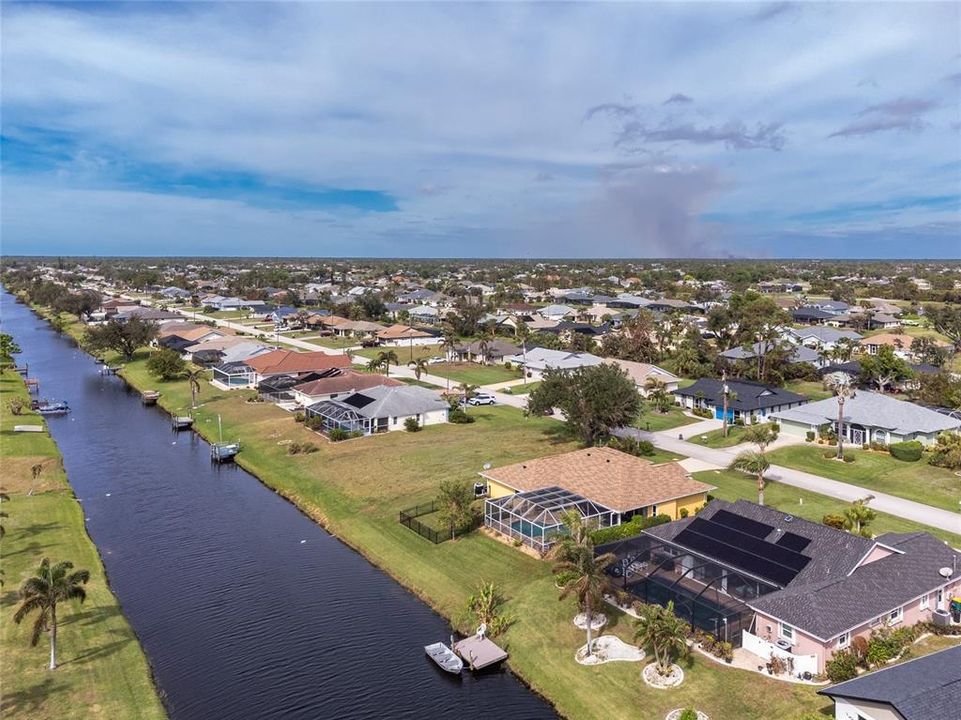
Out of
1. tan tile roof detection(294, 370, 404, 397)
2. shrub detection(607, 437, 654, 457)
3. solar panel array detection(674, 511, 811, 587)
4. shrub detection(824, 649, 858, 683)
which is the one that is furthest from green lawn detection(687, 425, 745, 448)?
shrub detection(824, 649, 858, 683)

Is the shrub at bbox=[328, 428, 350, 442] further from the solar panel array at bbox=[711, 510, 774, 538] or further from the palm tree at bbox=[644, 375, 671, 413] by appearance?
the solar panel array at bbox=[711, 510, 774, 538]

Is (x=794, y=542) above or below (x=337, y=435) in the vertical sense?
above

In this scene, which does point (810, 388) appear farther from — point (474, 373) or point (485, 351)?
point (485, 351)

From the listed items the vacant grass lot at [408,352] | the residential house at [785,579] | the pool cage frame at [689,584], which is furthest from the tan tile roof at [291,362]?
the residential house at [785,579]

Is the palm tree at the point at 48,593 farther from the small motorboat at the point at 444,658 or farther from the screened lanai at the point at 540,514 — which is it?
the screened lanai at the point at 540,514

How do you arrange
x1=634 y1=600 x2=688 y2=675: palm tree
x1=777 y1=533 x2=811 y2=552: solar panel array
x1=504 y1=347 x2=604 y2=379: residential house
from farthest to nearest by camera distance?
x1=504 y1=347 x2=604 y2=379: residential house
x1=777 y1=533 x2=811 y2=552: solar panel array
x1=634 y1=600 x2=688 y2=675: palm tree

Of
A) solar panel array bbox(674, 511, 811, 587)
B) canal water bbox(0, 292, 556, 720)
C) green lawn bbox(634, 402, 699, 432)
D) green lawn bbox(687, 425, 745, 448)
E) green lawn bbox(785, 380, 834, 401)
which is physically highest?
solar panel array bbox(674, 511, 811, 587)

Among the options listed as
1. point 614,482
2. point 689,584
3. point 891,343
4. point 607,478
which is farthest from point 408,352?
point 689,584
